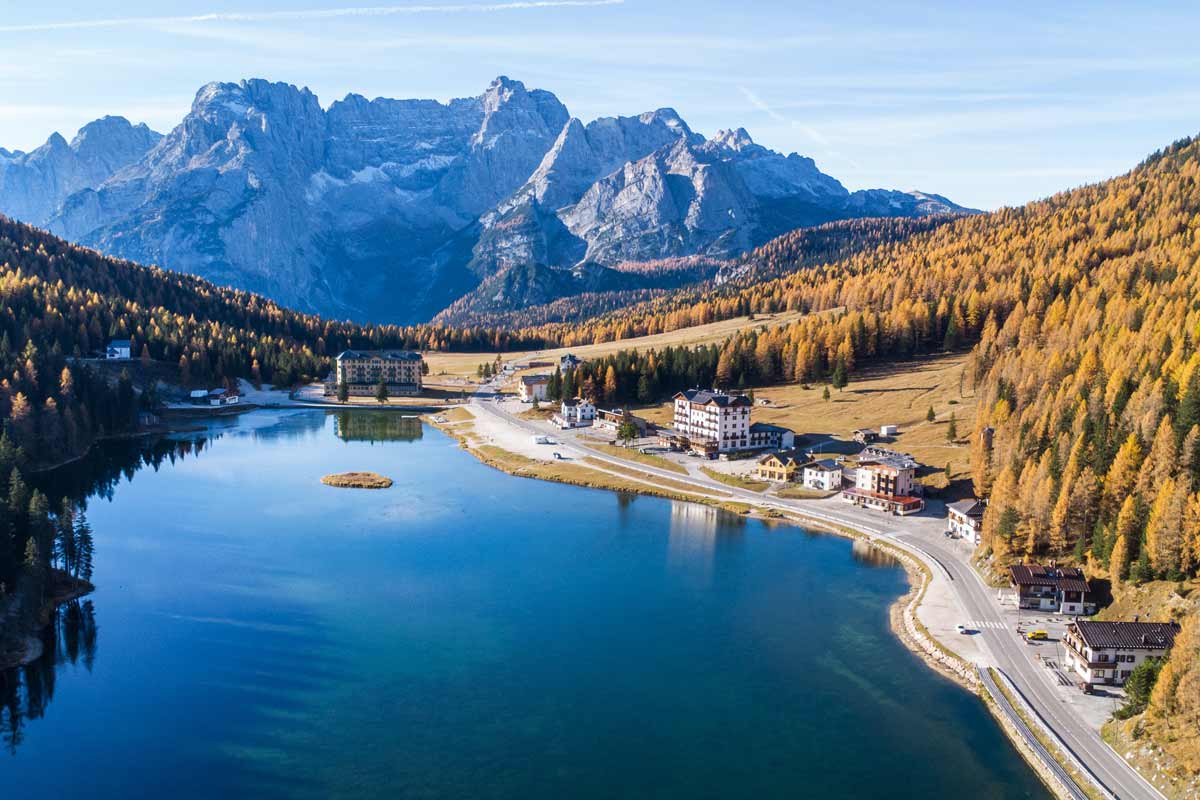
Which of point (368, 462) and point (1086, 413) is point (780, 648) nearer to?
point (1086, 413)

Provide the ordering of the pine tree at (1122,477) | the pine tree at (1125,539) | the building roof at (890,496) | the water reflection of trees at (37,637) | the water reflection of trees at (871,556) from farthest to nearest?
the building roof at (890,496) → the water reflection of trees at (871,556) → the pine tree at (1122,477) → the pine tree at (1125,539) → the water reflection of trees at (37,637)

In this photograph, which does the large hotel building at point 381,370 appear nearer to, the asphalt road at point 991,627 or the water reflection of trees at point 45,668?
the asphalt road at point 991,627

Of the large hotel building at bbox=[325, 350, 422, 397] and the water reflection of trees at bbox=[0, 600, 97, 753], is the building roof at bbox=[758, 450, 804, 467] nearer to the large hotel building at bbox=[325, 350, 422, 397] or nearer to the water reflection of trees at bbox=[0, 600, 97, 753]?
the water reflection of trees at bbox=[0, 600, 97, 753]

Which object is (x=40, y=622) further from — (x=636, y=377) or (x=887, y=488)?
(x=636, y=377)

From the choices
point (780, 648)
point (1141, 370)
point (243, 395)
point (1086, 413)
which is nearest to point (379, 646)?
point (780, 648)

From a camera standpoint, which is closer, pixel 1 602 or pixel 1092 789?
pixel 1092 789

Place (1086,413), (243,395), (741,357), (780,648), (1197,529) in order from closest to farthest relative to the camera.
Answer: (1197,529) → (780,648) → (1086,413) → (741,357) → (243,395)

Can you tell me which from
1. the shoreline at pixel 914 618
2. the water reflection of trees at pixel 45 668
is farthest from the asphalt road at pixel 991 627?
the water reflection of trees at pixel 45 668
